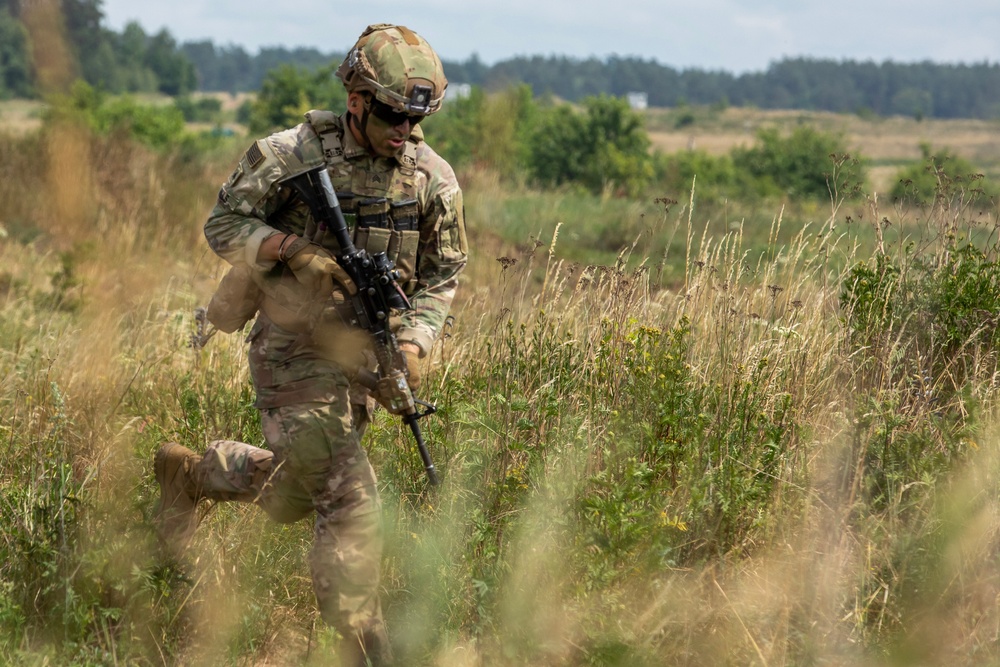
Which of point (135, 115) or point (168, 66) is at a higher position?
point (168, 66)

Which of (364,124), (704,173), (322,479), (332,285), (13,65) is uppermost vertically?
(13,65)

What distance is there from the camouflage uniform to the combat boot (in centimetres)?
9

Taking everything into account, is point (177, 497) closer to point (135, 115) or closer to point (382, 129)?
point (382, 129)

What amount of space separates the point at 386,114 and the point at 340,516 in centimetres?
123

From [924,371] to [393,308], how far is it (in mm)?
2324

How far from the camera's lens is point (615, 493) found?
11.9 ft

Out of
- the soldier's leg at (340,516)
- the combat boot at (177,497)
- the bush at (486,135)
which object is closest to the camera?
the soldier's leg at (340,516)

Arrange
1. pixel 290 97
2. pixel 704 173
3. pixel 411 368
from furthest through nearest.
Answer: pixel 704 173 < pixel 290 97 < pixel 411 368

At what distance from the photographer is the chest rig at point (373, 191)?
11.1 ft

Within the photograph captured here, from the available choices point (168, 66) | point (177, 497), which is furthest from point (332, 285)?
point (168, 66)

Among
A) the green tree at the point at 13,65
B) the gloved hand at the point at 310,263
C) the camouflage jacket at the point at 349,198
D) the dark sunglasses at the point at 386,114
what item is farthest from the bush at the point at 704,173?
the gloved hand at the point at 310,263

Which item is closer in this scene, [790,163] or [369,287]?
[369,287]

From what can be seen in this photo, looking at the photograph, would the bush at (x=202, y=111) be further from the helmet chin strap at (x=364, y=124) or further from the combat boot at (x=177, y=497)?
the helmet chin strap at (x=364, y=124)

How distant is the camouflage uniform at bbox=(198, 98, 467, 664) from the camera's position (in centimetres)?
331
